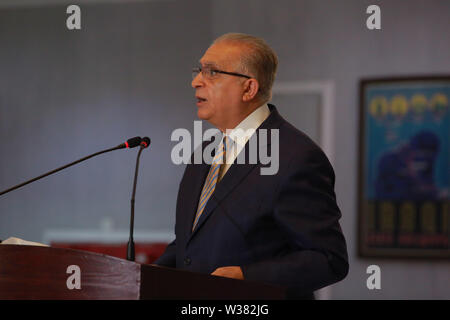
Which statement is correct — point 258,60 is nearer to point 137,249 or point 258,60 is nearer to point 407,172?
point 407,172

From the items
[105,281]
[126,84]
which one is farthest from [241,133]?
[126,84]

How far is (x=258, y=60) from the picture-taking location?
6.08ft

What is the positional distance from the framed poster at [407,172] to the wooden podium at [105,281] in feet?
9.65

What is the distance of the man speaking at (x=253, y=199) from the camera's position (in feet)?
4.97

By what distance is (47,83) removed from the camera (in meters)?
4.95

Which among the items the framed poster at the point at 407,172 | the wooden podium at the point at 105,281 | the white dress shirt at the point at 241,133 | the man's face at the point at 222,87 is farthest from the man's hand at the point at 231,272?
the framed poster at the point at 407,172

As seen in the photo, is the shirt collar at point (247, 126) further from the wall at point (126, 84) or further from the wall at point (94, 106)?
the wall at point (94, 106)

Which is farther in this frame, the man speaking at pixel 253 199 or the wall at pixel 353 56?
the wall at pixel 353 56

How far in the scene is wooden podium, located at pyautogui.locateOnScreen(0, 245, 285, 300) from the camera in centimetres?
113

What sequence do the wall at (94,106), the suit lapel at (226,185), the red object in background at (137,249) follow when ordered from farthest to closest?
the wall at (94,106) → the red object in background at (137,249) → the suit lapel at (226,185)

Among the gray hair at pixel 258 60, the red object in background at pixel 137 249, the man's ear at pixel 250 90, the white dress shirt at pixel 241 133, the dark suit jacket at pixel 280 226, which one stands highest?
the gray hair at pixel 258 60

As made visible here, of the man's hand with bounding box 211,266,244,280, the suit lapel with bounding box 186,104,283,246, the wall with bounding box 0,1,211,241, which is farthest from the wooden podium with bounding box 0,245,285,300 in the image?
the wall with bounding box 0,1,211,241

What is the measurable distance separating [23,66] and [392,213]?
3.39 meters

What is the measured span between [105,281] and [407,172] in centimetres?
319
